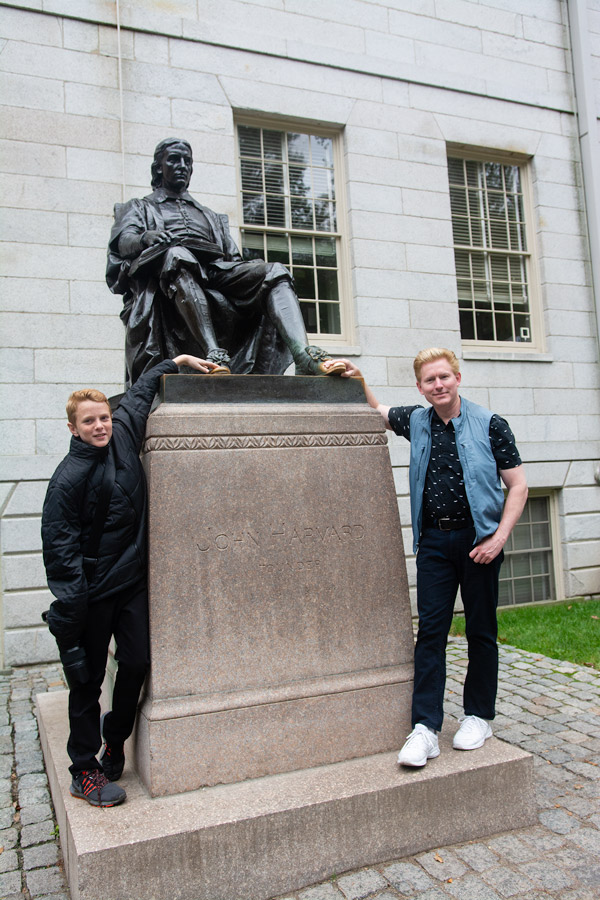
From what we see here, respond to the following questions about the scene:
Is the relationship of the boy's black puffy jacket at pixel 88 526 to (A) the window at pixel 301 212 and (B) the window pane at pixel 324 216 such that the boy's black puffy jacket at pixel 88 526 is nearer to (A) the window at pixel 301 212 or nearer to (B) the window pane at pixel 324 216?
(A) the window at pixel 301 212

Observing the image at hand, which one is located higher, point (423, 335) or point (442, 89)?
A: point (442, 89)

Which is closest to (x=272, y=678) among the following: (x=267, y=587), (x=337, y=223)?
(x=267, y=587)

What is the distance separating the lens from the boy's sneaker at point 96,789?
2713mm

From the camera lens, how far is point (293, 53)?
8.04 metres

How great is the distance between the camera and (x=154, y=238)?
3.93 meters

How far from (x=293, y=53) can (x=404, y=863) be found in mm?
7970

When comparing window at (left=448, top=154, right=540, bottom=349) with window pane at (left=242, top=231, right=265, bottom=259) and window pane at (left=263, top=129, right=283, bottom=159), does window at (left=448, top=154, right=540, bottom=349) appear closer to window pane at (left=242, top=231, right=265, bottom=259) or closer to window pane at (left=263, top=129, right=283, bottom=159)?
window pane at (left=263, top=129, right=283, bottom=159)

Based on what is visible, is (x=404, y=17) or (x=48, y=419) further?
(x=404, y=17)

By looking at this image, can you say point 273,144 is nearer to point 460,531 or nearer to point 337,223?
point 337,223

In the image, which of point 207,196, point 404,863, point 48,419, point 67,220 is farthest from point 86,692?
point 207,196

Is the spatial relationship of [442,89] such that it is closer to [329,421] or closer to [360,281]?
[360,281]

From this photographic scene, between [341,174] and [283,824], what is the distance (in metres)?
7.39

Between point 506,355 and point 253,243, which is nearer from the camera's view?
point 253,243

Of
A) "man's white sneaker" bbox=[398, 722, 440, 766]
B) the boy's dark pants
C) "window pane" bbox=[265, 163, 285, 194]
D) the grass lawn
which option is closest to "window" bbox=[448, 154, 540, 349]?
"window pane" bbox=[265, 163, 285, 194]
